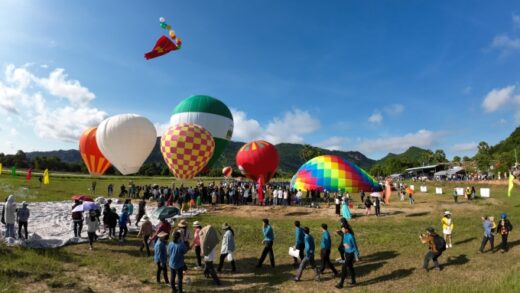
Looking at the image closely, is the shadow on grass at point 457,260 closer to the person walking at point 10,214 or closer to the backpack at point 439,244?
the backpack at point 439,244

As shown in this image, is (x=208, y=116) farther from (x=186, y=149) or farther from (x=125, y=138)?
(x=125, y=138)

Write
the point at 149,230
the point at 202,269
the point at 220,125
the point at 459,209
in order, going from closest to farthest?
the point at 202,269 < the point at 149,230 < the point at 459,209 < the point at 220,125

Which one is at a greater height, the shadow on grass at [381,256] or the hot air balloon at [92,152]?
the hot air balloon at [92,152]

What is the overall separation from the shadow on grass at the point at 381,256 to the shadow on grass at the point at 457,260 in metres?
1.98

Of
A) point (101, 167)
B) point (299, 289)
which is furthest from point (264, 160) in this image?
point (299, 289)

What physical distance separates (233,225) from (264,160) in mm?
19775

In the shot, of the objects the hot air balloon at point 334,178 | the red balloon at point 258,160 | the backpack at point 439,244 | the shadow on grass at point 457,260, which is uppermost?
the red balloon at point 258,160

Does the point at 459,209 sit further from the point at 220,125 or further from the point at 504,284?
the point at 220,125

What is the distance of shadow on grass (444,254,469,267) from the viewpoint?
40.2 feet

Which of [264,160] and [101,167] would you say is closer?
[101,167]

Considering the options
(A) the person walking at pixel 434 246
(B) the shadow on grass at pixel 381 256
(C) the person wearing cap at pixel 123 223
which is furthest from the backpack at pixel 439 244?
(C) the person wearing cap at pixel 123 223

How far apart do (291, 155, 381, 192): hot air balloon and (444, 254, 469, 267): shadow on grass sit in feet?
62.0

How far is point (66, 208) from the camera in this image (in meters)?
23.3

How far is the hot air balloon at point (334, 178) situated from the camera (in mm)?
32438
